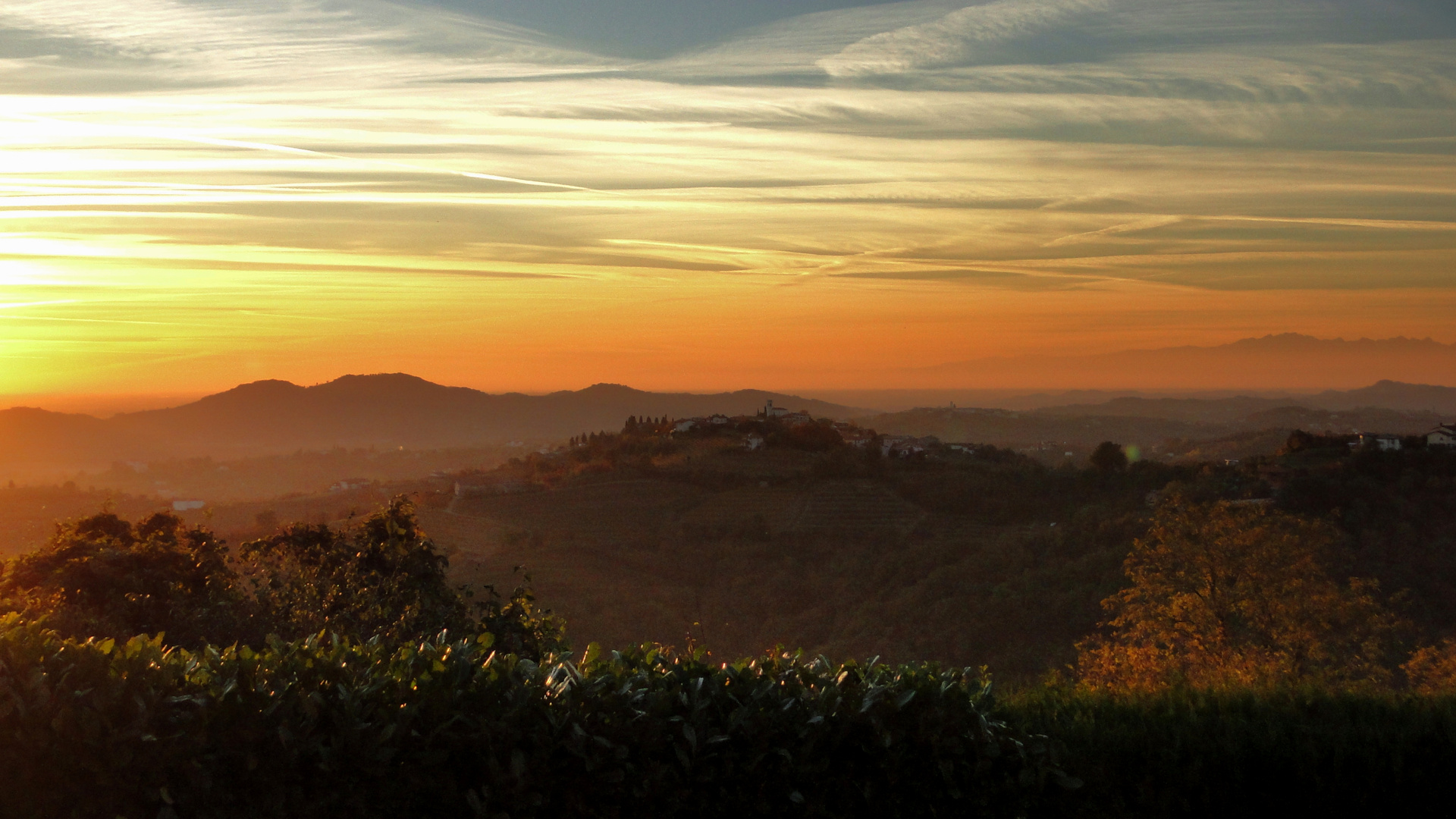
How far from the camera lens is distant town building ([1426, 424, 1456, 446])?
44344mm

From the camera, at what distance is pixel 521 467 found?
63.6 m

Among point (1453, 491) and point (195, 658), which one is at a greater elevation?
point (195, 658)

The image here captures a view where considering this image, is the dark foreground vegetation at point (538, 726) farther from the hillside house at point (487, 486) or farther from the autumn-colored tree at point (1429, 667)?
the hillside house at point (487, 486)

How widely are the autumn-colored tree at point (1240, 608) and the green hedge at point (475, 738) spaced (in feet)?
45.6

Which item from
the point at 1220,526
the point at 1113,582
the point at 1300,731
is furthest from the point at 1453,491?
the point at 1300,731

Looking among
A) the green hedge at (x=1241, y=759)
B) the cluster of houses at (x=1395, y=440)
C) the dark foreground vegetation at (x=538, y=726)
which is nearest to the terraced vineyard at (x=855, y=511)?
the cluster of houses at (x=1395, y=440)

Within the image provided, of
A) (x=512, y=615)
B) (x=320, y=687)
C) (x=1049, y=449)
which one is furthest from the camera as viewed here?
(x=1049, y=449)

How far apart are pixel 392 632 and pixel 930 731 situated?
247 inches

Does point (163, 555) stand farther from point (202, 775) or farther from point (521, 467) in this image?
point (521, 467)

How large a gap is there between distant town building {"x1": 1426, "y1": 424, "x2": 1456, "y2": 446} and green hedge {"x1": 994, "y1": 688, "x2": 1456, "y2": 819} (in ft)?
155

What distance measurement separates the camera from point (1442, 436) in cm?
4641

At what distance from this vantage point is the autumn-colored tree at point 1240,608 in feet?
60.8

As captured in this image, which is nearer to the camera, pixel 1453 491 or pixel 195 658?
pixel 195 658

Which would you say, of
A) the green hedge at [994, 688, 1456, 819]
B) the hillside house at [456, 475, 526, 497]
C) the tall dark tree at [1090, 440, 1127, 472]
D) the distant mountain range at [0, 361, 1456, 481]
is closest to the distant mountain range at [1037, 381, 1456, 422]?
the distant mountain range at [0, 361, 1456, 481]
